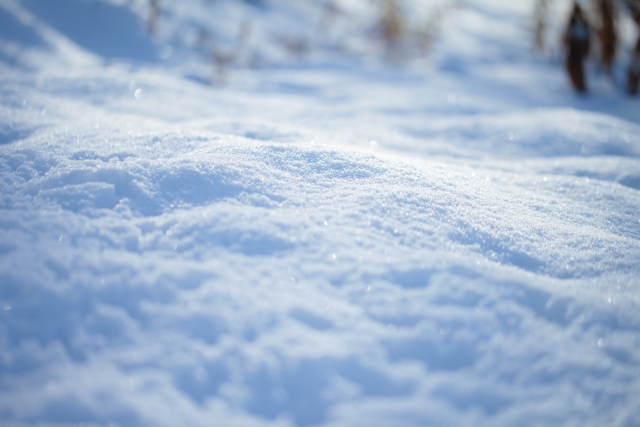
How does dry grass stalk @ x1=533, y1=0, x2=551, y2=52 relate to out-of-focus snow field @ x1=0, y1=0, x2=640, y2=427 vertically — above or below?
above

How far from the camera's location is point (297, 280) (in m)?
0.94

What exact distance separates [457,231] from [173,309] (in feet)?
2.60

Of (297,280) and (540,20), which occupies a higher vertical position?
(540,20)

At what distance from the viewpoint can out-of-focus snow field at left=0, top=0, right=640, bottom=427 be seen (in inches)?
29.5

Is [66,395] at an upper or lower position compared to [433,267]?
lower

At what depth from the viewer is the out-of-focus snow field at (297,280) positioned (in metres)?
0.75

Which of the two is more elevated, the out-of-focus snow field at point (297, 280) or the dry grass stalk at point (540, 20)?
the dry grass stalk at point (540, 20)

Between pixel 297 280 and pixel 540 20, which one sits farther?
pixel 540 20

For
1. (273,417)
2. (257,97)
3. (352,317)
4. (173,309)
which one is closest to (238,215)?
(173,309)

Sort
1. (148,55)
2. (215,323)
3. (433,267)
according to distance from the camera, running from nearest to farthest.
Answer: (215,323) < (433,267) < (148,55)

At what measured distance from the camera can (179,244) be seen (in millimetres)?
1024

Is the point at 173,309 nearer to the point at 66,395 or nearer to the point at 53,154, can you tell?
the point at 66,395

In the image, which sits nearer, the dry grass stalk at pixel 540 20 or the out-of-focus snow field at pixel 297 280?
the out-of-focus snow field at pixel 297 280

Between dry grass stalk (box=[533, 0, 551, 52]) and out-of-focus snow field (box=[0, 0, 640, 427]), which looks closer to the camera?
out-of-focus snow field (box=[0, 0, 640, 427])
